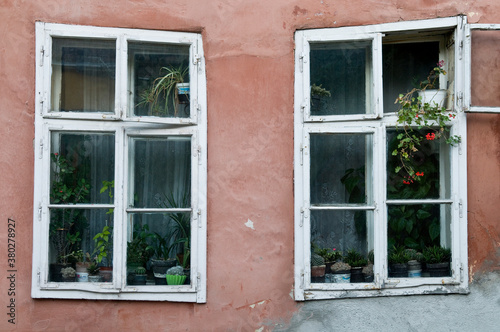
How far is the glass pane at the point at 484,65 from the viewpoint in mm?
3506

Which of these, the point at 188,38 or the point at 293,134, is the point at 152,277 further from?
the point at 188,38

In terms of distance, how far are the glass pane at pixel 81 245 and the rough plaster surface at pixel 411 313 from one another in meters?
1.22

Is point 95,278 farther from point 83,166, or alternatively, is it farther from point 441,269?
point 441,269

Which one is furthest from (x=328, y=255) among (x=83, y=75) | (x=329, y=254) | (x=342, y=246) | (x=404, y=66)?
(x=83, y=75)

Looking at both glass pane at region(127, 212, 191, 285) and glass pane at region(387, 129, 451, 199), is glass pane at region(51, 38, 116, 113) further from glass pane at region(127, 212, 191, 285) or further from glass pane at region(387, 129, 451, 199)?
glass pane at region(387, 129, 451, 199)

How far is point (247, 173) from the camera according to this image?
3.52 m

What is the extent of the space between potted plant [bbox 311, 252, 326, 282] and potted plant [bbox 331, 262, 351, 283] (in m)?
0.07

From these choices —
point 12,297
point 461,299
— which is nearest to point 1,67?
point 12,297

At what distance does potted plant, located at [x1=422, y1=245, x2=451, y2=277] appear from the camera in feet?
11.5

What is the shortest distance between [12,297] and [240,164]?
63.3 inches

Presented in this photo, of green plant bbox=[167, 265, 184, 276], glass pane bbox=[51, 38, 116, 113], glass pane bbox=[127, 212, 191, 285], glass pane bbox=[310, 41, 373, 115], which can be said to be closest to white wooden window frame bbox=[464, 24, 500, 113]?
glass pane bbox=[310, 41, 373, 115]

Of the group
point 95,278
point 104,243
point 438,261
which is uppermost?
point 104,243

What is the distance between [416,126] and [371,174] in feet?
1.33

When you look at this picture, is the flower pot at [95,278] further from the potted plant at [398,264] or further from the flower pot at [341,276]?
the potted plant at [398,264]
